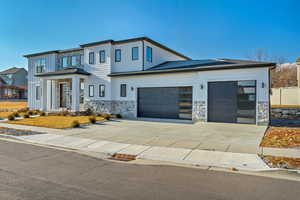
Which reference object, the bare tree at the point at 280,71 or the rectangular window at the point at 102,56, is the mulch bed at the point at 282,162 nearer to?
the rectangular window at the point at 102,56

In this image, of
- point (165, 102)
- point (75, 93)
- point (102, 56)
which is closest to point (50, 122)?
point (75, 93)

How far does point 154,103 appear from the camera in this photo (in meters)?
16.3

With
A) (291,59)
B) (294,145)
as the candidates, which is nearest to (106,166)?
(294,145)

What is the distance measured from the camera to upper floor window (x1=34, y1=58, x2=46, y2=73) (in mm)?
22814

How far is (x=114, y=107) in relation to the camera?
18.2 meters

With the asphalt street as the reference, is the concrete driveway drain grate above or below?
A: below

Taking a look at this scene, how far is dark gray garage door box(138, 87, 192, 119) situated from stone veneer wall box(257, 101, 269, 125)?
464 centimetres

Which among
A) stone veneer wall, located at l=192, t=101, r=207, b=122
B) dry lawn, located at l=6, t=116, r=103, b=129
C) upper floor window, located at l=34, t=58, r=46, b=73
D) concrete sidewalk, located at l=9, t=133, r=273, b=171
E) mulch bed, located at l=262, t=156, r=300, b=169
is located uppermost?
upper floor window, located at l=34, t=58, r=46, b=73

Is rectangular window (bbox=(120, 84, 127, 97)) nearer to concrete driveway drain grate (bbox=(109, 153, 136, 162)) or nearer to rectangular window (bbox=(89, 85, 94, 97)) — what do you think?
rectangular window (bbox=(89, 85, 94, 97))

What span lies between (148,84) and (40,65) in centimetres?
1504

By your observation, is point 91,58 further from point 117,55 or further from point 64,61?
point 64,61

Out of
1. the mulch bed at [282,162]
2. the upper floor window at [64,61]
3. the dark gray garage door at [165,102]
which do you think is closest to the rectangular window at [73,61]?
the upper floor window at [64,61]

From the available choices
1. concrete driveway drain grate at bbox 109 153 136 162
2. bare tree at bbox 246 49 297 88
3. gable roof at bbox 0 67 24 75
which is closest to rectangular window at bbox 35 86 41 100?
concrete driveway drain grate at bbox 109 153 136 162

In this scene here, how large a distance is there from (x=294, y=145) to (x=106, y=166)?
680cm
